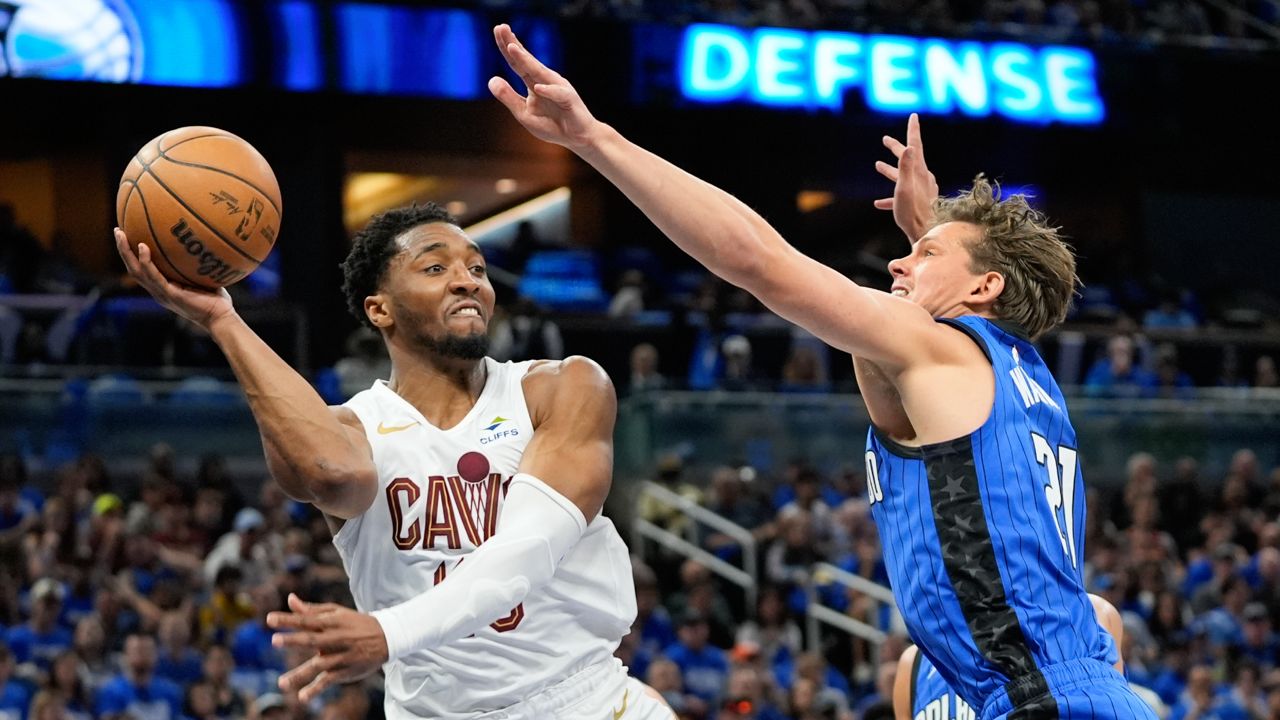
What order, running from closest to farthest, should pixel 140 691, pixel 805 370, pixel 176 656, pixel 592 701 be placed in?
pixel 592 701 < pixel 140 691 < pixel 176 656 < pixel 805 370

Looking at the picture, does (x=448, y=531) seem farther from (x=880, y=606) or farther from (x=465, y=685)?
(x=880, y=606)

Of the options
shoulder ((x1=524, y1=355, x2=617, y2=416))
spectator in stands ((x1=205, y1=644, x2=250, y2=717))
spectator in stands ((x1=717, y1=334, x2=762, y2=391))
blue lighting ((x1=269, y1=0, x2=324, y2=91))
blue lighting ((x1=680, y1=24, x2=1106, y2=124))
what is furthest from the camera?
blue lighting ((x1=680, y1=24, x2=1106, y2=124))

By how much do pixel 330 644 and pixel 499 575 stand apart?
0.65 meters

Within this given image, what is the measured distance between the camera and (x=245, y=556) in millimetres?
12102

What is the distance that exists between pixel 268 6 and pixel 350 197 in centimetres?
698

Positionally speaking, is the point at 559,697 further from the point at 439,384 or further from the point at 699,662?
the point at 699,662

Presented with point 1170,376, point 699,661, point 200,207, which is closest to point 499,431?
point 200,207

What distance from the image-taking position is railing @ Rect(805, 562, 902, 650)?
492 inches

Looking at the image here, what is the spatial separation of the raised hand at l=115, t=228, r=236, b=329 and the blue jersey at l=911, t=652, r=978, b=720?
7.58 ft

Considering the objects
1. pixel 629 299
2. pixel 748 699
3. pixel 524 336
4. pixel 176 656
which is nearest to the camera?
pixel 176 656

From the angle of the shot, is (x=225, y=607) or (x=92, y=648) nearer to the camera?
(x=92, y=648)

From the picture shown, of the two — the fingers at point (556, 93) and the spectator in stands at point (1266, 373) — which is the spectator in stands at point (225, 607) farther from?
the spectator in stands at point (1266, 373)

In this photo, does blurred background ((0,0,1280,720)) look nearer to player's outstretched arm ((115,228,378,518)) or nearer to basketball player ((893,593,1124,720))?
basketball player ((893,593,1124,720))

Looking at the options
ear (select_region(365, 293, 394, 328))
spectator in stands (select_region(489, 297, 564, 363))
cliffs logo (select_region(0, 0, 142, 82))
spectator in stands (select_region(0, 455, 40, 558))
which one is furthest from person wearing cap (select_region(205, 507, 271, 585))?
cliffs logo (select_region(0, 0, 142, 82))
